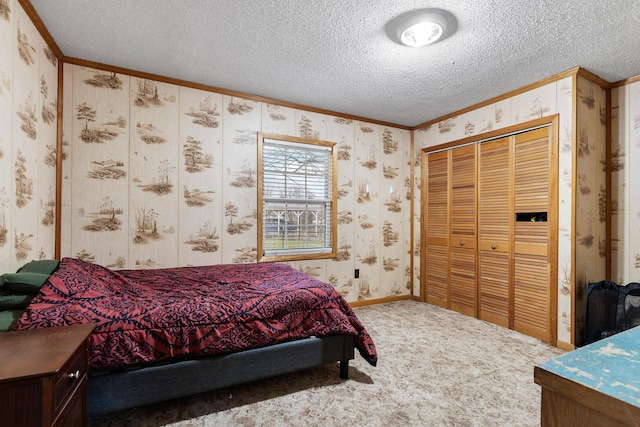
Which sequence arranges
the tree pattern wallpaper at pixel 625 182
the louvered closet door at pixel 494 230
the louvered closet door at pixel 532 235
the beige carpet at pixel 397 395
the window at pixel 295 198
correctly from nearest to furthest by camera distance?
the beige carpet at pixel 397 395 < the tree pattern wallpaper at pixel 625 182 < the louvered closet door at pixel 532 235 < the louvered closet door at pixel 494 230 < the window at pixel 295 198

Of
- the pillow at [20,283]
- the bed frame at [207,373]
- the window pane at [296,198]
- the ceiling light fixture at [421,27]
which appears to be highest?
the ceiling light fixture at [421,27]

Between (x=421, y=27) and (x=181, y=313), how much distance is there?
246 centimetres

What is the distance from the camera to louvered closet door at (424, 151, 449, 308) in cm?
422

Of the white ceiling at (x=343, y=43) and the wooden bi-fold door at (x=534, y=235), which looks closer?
the white ceiling at (x=343, y=43)

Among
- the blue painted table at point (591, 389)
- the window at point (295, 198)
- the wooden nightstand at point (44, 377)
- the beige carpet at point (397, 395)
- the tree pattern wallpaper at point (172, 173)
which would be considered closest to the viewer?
the blue painted table at point (591, 389)

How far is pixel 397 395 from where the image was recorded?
214 centimetres

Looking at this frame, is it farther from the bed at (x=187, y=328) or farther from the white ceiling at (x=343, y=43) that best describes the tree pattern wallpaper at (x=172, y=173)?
the bed at (x=187, y=328)

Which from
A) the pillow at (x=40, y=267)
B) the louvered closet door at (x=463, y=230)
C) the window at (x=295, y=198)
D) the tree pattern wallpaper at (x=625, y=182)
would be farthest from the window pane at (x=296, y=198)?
the tree pattern wallpaper at (x=625, y=182)

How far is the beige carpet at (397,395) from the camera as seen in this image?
1.88m

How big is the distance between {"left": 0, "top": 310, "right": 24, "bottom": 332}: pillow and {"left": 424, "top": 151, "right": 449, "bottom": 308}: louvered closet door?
4167 mm

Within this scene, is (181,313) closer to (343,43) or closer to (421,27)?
(343,43)

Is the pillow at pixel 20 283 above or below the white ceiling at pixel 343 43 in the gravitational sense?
below

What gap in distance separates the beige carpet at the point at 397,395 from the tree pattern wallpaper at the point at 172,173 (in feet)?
5.10

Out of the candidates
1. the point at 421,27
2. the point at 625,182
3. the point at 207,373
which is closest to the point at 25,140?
the point at 207,373
